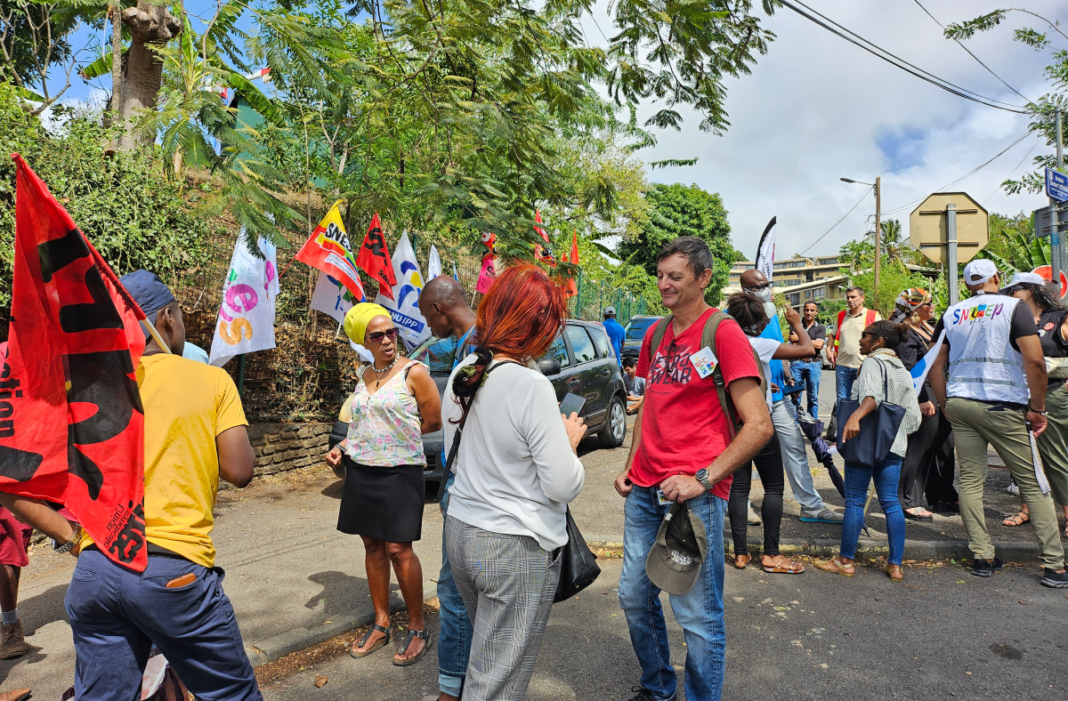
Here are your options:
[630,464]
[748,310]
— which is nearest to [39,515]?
[630,464]

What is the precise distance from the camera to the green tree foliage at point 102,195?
5.36 meters

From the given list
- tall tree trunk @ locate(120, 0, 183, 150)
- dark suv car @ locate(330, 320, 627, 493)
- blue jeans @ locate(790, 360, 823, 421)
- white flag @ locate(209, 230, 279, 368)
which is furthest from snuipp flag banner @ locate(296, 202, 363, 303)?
blue jeans @ locate(790, 360, 823, 421)

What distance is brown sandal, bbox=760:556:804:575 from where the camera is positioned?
4.63m

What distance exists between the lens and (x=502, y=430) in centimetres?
202

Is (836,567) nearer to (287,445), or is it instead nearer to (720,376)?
(720,376)

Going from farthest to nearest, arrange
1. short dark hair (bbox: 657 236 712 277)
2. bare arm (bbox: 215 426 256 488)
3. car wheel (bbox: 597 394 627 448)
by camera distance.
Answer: car wheel (bbox: 597 394 627 448)
short dark hair (bbox: 657 236 712 277)
bare arm (bbox: 215 426 256 488)

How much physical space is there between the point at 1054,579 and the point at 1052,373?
1.85m

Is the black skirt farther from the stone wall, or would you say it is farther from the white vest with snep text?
the stone wall

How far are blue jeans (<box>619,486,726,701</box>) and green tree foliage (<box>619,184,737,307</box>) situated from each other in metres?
32.4

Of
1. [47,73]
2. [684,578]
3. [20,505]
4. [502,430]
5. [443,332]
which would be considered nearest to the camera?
A: [20,505]

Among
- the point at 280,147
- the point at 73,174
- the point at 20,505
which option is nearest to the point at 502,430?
the point at 20,505

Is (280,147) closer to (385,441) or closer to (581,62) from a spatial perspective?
(581,62)

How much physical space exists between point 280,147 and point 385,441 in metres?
6.95

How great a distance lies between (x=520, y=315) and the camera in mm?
2094
